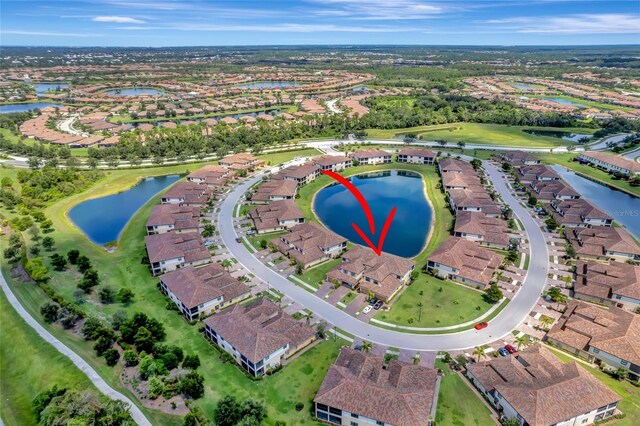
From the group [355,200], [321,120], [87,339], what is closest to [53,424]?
[87,339]

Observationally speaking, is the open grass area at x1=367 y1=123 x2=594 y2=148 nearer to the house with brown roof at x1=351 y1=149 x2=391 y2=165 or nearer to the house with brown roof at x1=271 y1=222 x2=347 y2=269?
the house with brown roof at x1=351 y1=149 x2=391 y2=165

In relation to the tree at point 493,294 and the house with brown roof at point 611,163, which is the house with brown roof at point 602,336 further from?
the house with brown roof at point 611,163

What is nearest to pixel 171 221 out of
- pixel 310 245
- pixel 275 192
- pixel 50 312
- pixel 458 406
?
pixel 275 192

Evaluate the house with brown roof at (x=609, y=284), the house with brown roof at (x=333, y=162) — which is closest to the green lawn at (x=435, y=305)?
the house with brown roof at (x=609, y=284)

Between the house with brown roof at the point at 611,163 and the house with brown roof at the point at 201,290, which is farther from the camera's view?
the house with brown roof at the point at 611,163

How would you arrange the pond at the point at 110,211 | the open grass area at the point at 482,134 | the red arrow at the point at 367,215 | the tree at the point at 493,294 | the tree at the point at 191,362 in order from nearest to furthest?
the tree at the point at 191,362, the tree at the point at 493,294, the red arrow at the point at 367,215, the pond at the point at 110,211, the open grass area at the point at 482,134

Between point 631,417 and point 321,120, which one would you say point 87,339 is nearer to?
point 631,417
